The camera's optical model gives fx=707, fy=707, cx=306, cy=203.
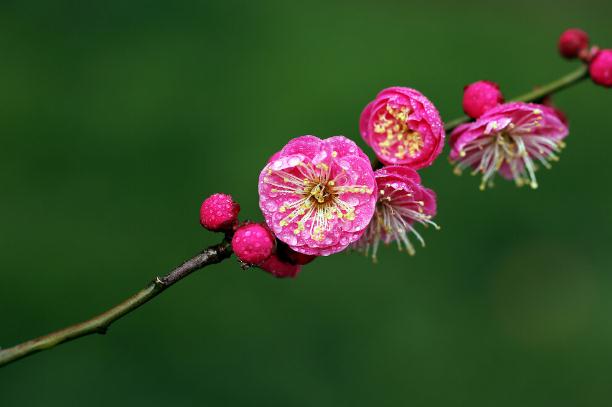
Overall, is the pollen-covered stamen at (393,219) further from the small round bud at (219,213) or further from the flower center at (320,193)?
the small round bud at (219,213)

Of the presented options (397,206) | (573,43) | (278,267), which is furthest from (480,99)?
(278,267)

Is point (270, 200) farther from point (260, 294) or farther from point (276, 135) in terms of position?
point (276, 135)

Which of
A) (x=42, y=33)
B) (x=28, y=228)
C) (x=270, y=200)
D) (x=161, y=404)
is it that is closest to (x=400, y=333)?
(x=161, y=404)

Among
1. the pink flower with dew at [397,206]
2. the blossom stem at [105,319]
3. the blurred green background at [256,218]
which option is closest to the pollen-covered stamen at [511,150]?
the pink flower with dew at [397,206]

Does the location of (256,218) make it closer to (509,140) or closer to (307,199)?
(509,140)

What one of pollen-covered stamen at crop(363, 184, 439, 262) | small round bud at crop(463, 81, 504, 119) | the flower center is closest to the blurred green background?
pollen-covered stamen at crop(363, 184, 439, 262)

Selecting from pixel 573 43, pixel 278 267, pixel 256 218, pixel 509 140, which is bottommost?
pixel 256 218

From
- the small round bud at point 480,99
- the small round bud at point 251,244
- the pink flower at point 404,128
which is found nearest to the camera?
the small round bud at point 251,244
